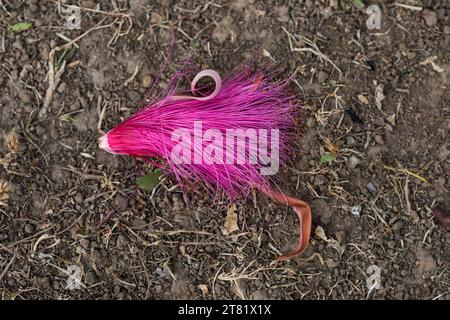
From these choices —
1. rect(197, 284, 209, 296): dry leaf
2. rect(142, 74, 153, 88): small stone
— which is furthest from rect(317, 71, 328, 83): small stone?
rect(197, 284, 209, 296): dry leaf

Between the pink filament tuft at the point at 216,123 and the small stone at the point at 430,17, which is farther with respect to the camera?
the small stone at the point at 430,17

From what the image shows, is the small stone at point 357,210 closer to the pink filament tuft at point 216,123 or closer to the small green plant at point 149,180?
the pink filament tuft at point 216,123

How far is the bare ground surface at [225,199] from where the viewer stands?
→ 7.75 ft

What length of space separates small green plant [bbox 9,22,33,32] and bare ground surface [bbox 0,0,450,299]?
2 centimetres

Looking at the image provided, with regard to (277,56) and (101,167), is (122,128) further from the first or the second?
(277,56)

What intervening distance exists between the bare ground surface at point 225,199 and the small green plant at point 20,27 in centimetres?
2

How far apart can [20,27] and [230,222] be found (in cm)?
119

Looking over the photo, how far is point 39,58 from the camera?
7.89 feet

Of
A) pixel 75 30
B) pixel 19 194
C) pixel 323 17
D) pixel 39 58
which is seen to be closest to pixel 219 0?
pixel 323 17

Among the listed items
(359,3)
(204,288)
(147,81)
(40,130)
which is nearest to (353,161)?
(359,3)

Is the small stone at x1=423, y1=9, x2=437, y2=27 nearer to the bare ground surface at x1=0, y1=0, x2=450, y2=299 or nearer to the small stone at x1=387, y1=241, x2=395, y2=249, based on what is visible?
the bare ground surface at x1=0, y1=0, x2=450, y2=299

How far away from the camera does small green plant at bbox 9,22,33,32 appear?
2402 mm

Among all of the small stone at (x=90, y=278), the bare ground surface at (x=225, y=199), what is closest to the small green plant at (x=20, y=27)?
the bare ground surface at (x=225, y=199)
